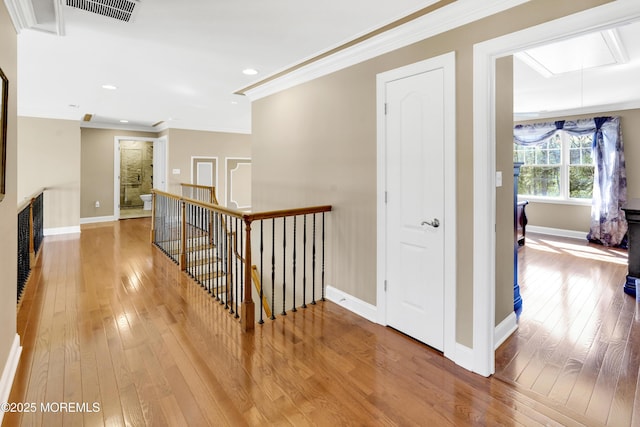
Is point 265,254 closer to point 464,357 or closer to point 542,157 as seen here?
point 464,357

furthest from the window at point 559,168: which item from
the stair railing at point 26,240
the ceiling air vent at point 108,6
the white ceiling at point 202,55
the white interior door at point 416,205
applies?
the stair railing at point 26,240

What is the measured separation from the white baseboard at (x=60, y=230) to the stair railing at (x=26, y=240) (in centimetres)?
108

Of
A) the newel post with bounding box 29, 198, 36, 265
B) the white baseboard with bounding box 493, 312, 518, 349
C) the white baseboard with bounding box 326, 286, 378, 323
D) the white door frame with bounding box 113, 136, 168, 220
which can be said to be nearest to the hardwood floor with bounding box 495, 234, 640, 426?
the white baseboard with bounding box 493, 312, 518, 349

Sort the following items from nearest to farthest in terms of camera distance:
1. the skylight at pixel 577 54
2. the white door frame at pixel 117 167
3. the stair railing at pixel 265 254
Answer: the stair railing at pixel 265 254
the skylight at pixel 577 54
the white door frame at pixel 117 167

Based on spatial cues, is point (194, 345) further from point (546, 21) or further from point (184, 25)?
point (546, 21)

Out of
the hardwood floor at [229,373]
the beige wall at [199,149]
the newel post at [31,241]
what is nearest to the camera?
the hardwood floor at [229,373]

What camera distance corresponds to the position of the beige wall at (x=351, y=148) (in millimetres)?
2148

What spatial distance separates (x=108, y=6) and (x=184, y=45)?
73 cm

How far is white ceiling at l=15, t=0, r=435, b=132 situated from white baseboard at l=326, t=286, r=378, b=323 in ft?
7.54

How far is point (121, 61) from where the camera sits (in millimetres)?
3402

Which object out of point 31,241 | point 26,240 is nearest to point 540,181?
point 26,240

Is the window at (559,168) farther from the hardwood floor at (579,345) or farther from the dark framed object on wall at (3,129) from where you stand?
the dark framed object on wall at (3,129)

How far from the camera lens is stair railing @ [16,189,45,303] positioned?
335 centimetres

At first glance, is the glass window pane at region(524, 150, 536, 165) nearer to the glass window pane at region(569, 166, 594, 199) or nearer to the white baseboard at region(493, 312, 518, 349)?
the glass window pane at region(569, 166, 594, 199)
